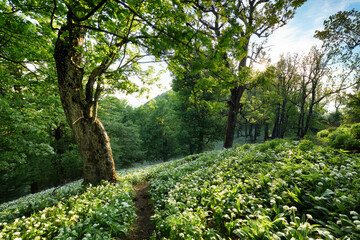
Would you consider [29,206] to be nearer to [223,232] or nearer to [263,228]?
[223,232]

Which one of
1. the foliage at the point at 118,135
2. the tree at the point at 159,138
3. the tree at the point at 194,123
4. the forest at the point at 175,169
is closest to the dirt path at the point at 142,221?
the forest at the point at 175,169

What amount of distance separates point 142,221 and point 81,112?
4795 mm

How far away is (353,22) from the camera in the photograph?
13.9 meters

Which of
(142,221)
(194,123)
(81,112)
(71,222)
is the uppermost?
(194,123)

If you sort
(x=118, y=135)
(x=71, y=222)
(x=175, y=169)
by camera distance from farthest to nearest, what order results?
(x=118, y=135)
(x=175, y=169)
(x=71, y=222)

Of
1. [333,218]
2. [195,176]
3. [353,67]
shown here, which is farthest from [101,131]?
[353,67]

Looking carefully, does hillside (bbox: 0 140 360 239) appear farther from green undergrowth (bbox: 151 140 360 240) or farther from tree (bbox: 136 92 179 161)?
tree (bbox: 136 92 179 161)

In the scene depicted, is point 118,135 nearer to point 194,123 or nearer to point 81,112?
point 194,123

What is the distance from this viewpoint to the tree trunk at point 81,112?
5.54 meters

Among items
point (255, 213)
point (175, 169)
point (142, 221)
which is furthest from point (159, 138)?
point (255, 213)

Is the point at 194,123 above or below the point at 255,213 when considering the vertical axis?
above

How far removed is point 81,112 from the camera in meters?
5.97

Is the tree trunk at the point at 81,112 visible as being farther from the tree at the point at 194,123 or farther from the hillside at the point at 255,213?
the tree at the point at 194,123

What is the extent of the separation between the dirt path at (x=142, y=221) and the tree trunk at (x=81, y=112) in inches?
67.8
